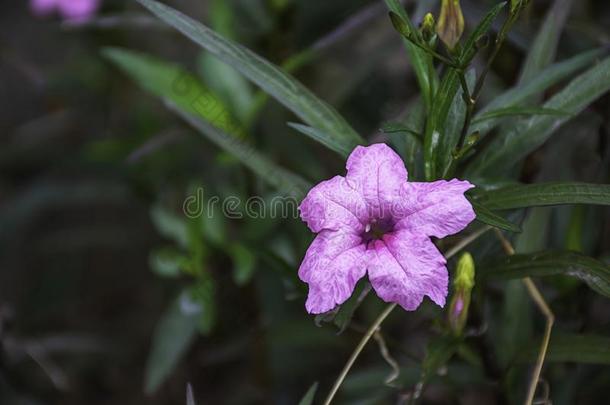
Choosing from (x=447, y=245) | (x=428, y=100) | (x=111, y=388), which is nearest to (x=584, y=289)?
(x=447, y=245)

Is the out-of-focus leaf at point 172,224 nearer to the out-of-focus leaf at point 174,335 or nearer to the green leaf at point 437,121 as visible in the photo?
the out-of-focus leaf at point 174,335

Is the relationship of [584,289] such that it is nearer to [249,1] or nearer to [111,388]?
[249,1]

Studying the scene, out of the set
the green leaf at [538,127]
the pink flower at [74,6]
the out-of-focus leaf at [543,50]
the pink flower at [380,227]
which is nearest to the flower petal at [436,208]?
the pink flower at [380,227]

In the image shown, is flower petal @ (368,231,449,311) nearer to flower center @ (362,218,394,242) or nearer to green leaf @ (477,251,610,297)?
flower center @ (362,218,394,242)

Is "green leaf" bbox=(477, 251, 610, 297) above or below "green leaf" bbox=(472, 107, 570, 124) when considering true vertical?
below

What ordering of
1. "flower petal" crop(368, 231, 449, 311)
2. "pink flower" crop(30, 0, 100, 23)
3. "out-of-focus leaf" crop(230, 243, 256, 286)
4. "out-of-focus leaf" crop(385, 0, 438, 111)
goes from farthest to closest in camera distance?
"pink flower" crop(30, 0, 100, 23) → "out-of-focus leaf" crop(230, 243, 256, 286) → "out-of-focus leaf" crop(385, 0, 438, 111) → "flower petal" crop(368, 231, 449, 311)

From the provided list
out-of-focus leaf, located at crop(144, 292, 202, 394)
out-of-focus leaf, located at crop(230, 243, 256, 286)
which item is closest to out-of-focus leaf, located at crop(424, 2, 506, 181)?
out-of-focus leaf, located at crop(230, 243, 256, 286)

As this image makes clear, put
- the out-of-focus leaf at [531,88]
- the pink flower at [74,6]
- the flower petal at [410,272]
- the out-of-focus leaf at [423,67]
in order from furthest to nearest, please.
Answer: the pink flower at [74,6], the out-of-focus leaf at [531,88], the out-of-focus leaf at [423,67], the flower petal at [410,272]
